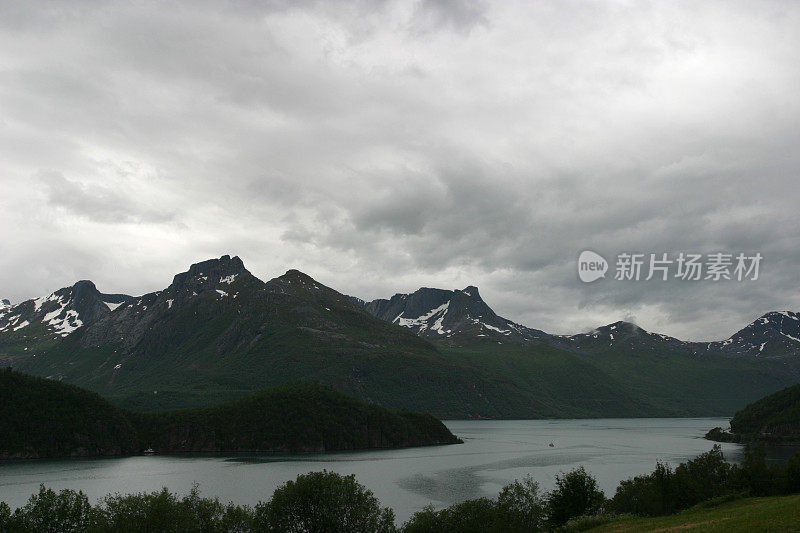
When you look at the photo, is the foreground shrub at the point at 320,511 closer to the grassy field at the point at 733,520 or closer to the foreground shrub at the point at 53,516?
the foreground shrub at the point at 53,516

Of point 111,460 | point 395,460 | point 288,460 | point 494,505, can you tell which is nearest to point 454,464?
point 395,460

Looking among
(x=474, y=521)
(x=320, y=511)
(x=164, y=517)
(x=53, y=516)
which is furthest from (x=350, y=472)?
(x=164, y=517)

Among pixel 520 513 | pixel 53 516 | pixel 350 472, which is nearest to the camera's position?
pixel 53 516

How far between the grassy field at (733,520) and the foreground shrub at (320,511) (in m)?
36.4

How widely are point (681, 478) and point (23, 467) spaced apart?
174 m

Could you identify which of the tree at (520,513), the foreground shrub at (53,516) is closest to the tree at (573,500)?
the tree at (520,513)

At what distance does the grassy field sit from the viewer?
3725 centimetres

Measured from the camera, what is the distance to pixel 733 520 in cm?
4122

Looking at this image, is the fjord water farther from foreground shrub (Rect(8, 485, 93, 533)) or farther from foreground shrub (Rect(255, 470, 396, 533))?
foreground shrub (Rect(8, 485, 93, 533))

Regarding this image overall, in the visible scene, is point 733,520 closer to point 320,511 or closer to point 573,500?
point 573,500

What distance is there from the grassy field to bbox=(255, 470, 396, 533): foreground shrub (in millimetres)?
36351

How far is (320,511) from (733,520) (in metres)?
53.2

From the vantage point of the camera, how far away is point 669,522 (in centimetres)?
4697

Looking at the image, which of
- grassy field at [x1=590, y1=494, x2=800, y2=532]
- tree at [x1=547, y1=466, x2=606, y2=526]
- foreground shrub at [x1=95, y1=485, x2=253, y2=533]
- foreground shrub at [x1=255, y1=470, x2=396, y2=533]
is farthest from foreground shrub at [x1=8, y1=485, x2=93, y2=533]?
grassy field at [x1=590, y1=494, x2=800, y2=532]
